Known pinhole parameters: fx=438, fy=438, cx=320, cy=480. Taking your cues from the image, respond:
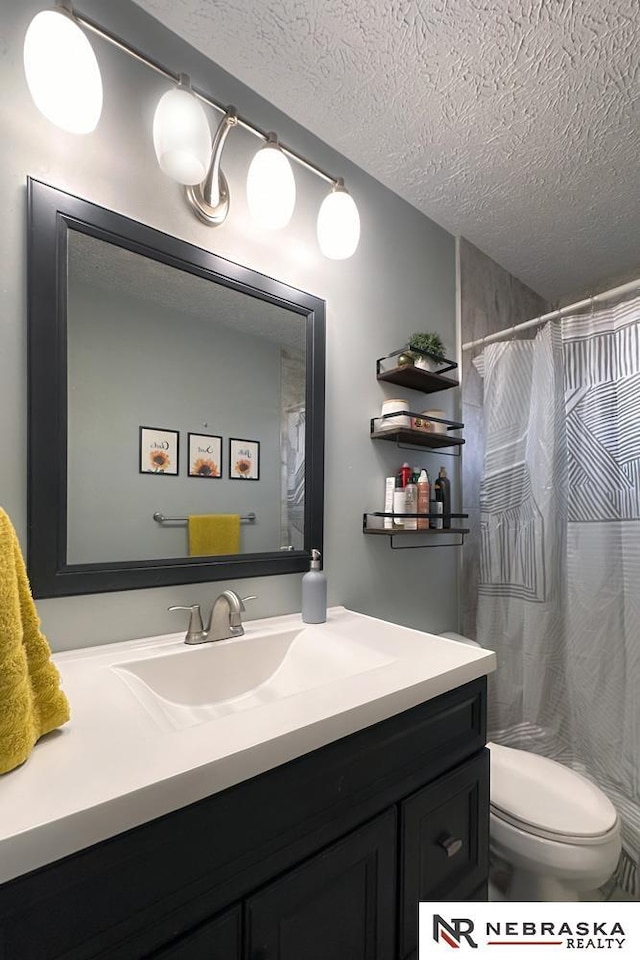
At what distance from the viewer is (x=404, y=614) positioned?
1.63m

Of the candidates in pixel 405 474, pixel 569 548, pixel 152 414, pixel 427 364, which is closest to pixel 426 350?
pixel 427 364

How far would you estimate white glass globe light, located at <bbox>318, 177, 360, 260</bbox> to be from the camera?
130cm

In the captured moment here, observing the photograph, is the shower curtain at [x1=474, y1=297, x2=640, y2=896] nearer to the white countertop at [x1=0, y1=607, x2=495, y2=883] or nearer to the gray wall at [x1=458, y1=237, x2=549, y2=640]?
the gray wall at [x1=458, y1=237, x2=549, y2=640]

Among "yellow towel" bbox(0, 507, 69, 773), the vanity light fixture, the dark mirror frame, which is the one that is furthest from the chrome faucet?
the vanity light fixture

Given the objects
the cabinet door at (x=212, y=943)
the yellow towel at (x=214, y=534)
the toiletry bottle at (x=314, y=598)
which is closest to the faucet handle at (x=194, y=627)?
the yellow towel at (x=214, y=534)

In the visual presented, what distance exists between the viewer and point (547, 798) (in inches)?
47.9

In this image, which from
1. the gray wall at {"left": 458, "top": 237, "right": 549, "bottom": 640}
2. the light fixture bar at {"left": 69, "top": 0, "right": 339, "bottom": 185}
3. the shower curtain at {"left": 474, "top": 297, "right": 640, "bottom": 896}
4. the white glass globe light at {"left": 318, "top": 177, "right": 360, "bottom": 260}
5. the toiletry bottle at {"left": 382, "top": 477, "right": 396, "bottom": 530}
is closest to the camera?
the light fixture bar at {"left": 69, "top": 0, "right": 339, "bottom": 185}

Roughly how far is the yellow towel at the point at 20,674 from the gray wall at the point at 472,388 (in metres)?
1.61

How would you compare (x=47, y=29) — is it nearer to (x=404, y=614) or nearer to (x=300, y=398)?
(x=300, y=398)

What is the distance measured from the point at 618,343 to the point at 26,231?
5.57 ft

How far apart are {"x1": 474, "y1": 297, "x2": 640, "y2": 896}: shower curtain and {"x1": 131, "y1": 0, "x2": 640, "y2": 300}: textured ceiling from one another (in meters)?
0.52

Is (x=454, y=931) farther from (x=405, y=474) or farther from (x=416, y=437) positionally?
(x=416, y=437)

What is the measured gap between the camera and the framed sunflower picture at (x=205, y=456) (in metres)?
1.14

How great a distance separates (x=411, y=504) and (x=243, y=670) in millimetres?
776
